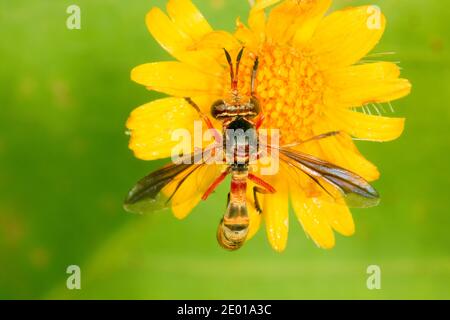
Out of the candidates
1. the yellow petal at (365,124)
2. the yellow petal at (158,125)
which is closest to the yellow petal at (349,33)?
the yellow petal at (365,124)

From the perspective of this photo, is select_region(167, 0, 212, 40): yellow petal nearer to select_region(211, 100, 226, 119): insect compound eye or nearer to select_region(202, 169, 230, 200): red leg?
select_region(211, 100, 226, 119): insect compound eye

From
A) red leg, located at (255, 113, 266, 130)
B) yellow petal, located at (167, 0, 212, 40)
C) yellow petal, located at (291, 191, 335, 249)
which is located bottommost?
yellow petal, located at (291, 191, 335, 249)

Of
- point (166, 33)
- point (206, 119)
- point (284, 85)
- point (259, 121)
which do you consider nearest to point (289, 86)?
point (284, 85)

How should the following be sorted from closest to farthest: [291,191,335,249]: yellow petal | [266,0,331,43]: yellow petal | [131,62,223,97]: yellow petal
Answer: [266,0,331,43]: yellow petal → [131,62,223,97]: yellow petal → [291,191,335,249]: yellow petal

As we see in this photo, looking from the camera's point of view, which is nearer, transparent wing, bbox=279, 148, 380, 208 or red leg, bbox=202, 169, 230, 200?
transparent wing, bbox=279, 148, 380, 208

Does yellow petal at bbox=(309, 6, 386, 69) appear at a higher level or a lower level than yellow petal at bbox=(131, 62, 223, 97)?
higher

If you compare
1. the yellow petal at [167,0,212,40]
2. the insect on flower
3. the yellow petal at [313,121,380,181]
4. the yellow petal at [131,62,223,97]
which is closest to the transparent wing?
the insect on flower
